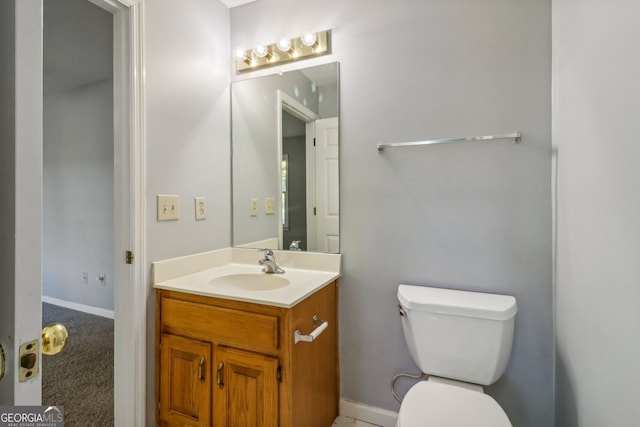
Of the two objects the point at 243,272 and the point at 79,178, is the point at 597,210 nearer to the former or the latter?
the point at 243,272

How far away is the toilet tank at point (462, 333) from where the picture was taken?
1146mm

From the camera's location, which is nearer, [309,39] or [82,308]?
[309,39]

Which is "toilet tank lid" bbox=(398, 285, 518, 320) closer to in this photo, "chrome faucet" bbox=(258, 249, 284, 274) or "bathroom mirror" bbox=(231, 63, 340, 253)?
"bathroom mirror" bbox=(231, 63, 340, 253)

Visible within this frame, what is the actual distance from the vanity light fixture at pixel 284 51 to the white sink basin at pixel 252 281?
49.2 inches

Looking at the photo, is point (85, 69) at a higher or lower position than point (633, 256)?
higher

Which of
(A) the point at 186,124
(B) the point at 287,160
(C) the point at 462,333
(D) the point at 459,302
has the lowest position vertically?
(C) the point at 462,333

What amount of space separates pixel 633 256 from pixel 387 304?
0.97 meters

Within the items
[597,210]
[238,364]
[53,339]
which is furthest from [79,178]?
[597,210]

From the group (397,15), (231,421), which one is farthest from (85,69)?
(231,421)

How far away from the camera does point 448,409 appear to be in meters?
1.02

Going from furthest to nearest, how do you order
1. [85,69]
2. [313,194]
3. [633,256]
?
[85,69], [313,194], [633,256]

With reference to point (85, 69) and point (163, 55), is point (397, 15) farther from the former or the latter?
point (85, 69)

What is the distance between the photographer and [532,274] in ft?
4.19

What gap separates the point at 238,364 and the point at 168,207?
0.80 m
